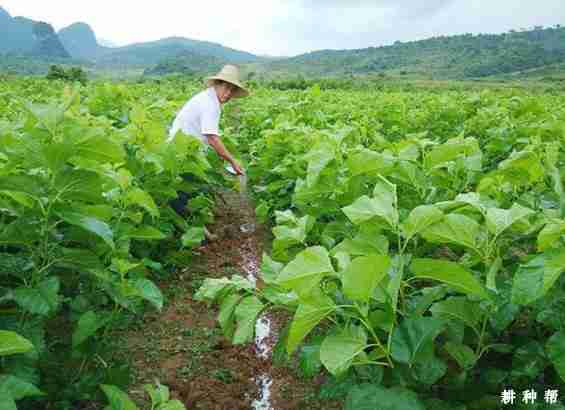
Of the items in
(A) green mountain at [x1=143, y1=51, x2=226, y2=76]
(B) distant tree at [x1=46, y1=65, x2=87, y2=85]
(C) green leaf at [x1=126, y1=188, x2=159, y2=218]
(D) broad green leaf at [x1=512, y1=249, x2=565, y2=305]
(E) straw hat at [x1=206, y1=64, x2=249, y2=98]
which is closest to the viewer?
(D) broad green leaf at [x1=512, y1=249, x2=565, y2=305]

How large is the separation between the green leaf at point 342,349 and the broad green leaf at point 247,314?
33 cm

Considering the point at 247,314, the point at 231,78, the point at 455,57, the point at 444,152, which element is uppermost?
the point at 455,57

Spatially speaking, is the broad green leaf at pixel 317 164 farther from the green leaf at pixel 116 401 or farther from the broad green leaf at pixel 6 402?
the broad green leaf at pixel 6 402

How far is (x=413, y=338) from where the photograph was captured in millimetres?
1585

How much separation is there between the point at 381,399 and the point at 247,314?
52 centimetres

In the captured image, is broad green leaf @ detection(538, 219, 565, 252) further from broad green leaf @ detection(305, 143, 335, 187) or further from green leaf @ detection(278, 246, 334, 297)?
broad green leaf @ detection(305, 143, 335, 187)

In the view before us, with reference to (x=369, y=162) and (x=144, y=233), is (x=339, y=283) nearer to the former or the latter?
(x=369, y=162)

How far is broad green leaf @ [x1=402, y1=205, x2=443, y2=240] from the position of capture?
1488 mm

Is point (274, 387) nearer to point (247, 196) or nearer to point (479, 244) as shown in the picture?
point (479, 244)

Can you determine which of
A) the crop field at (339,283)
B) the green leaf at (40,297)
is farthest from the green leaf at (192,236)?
the green leaf at (40,297)

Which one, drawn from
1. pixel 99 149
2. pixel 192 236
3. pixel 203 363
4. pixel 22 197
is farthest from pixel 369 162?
pixel 192 236

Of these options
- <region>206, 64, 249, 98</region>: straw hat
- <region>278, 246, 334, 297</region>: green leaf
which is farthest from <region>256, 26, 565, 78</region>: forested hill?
<region>278, 246, 334, 297</region>: green leaf

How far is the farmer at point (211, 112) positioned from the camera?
5.00m

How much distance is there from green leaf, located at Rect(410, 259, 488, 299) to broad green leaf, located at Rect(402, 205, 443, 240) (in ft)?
0.33
